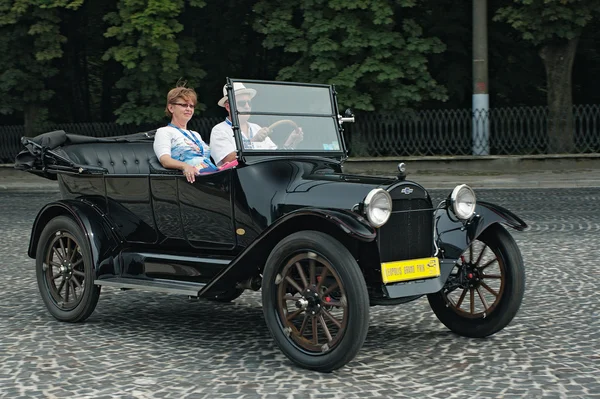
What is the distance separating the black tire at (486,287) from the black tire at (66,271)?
2.44 metres

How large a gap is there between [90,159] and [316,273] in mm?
2780

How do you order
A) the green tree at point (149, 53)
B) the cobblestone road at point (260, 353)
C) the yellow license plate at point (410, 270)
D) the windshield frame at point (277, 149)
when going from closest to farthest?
the cobblestone road at point (260, 353) < the yellow license plate at point (410, 270) < the windshield frame at point (277, 149) < the green tree at point (149, 53)

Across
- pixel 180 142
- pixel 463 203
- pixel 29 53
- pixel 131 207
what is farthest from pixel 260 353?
pixel 29 53

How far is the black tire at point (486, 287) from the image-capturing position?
19.3ft

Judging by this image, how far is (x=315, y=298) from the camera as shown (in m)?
5.31

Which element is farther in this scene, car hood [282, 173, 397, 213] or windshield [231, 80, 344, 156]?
windshield [231, 80, 344, 156]

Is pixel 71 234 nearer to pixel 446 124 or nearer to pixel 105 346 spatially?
pixel 105 346

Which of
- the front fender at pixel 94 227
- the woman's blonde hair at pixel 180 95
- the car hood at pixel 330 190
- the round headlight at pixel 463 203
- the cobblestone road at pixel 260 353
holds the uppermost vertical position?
the woman's blonde hair at pixel 180 95

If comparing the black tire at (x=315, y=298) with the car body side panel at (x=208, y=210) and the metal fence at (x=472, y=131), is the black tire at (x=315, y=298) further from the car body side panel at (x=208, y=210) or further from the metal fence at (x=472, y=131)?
the metal fence at (x=472, y=131)

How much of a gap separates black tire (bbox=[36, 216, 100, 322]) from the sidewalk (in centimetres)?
1352

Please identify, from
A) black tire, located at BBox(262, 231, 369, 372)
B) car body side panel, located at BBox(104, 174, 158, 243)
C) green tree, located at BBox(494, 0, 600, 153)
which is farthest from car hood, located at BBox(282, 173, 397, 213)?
green tree, located at BBox(494, 0, 600, 153)

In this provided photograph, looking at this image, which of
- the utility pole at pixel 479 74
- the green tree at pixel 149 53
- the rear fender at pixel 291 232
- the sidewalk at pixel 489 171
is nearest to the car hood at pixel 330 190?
the rear fender at pixel 291 232

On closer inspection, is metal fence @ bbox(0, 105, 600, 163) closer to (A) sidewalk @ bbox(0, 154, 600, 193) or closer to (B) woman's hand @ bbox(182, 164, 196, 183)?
(A) sidewalk @ bbox(0, 154, 600, 193)

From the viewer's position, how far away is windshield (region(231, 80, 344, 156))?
20.7ft
